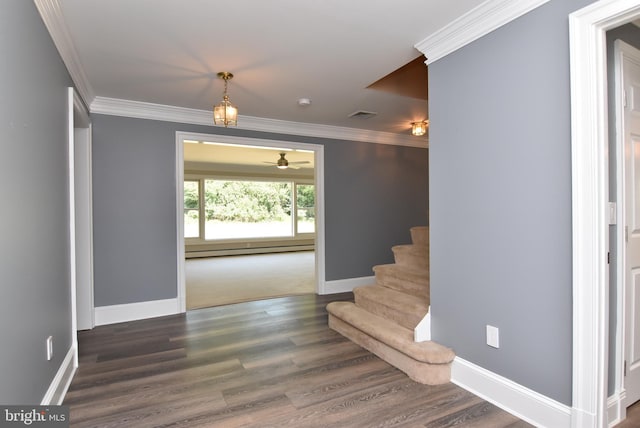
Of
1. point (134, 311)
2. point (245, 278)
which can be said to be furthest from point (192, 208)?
point (134, 311)

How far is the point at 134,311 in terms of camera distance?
379 cm

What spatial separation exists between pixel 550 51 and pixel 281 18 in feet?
5.20

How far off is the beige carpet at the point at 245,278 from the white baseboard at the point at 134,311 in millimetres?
347

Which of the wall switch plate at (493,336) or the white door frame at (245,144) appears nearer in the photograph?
the wall switch plate at (493,336)

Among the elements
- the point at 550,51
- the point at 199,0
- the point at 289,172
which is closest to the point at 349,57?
the point at 199,0

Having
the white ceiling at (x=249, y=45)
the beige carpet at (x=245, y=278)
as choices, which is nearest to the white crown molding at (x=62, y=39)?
the white ceiling at (x=249, y=45)

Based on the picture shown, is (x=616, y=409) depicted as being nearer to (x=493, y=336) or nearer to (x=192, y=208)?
(x=493, y=336)

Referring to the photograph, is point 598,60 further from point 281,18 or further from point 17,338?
point 17,338

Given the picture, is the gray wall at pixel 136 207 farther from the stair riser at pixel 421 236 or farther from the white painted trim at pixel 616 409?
the white painted trim at pixel 616 409

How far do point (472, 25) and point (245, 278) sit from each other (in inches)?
206

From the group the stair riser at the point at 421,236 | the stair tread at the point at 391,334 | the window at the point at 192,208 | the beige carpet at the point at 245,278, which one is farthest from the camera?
the window at the point at 192,208

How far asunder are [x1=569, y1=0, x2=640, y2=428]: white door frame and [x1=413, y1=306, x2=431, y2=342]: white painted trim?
38.8 inches

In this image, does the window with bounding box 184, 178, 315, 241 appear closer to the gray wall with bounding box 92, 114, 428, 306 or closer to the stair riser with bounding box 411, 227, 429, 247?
the gray wall with bounding box 92, 114, 428, 306

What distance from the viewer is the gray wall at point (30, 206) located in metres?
1.42
